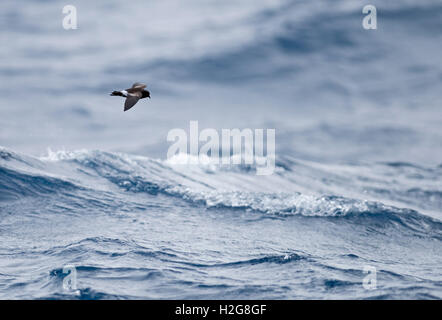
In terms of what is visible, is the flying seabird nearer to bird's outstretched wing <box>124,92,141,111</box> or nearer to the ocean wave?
bird's outstretched wing <box>124,92,141,111</box>

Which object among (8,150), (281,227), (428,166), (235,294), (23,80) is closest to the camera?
(235,294)

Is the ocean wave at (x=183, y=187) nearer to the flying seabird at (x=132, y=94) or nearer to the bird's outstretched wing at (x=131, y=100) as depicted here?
the flying seabird at (x=132, y=94)

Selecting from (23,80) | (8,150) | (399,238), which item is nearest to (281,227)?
(399,238)

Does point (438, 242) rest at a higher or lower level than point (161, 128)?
lower

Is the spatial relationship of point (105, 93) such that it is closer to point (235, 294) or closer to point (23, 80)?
point (23, 80)

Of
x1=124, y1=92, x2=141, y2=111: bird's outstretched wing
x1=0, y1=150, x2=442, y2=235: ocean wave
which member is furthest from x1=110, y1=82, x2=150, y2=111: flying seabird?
x1=0, y1=150, x2=442, y2=235: ocean wave
